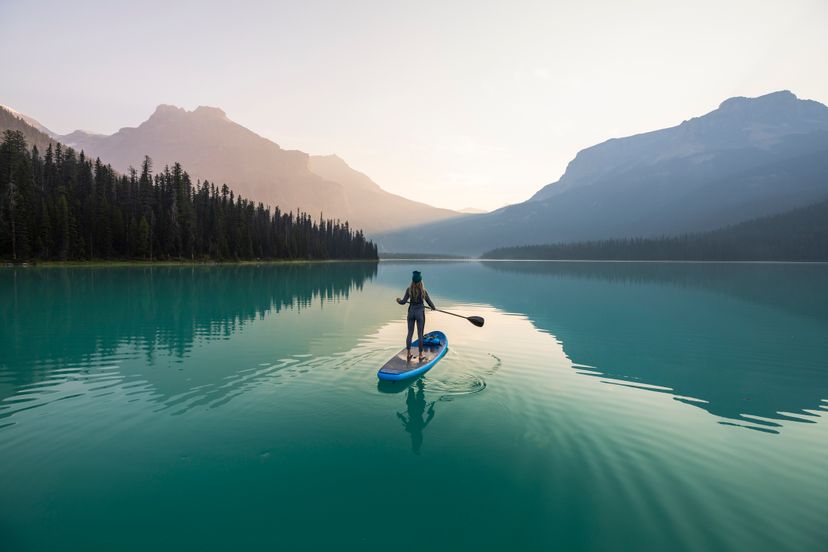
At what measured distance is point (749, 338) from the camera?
1153 inches

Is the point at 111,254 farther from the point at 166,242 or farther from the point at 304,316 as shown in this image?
the point at 304,316

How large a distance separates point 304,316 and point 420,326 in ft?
59.3

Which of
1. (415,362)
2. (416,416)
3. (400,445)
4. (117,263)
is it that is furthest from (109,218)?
(400,445)

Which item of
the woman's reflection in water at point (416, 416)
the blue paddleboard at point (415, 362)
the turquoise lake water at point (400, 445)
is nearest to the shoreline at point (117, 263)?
the turquoise lake water at point (400, 445)

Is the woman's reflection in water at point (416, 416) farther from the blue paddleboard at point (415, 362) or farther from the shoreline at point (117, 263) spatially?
the shoreline at point (117, 263)

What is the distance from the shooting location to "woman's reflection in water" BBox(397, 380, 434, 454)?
458 inches

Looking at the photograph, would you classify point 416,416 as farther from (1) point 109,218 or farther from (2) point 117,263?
(1) point 109,218

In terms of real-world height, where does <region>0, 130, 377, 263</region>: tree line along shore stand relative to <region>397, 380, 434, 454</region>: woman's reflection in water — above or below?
above

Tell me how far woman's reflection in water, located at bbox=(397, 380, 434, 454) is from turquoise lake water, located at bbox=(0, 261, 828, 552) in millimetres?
95

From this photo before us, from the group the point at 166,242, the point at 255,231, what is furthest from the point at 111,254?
the point at 255,231

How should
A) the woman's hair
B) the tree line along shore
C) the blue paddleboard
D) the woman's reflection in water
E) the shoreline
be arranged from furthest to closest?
the tree line along shore < the shoreline < the woman's hair < the blue paddleboard < the woman's reflection in water

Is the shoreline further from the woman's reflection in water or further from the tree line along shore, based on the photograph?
the woman's reflection in water

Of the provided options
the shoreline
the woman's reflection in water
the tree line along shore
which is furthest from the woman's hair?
the shoreline

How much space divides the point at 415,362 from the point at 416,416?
218 inches
